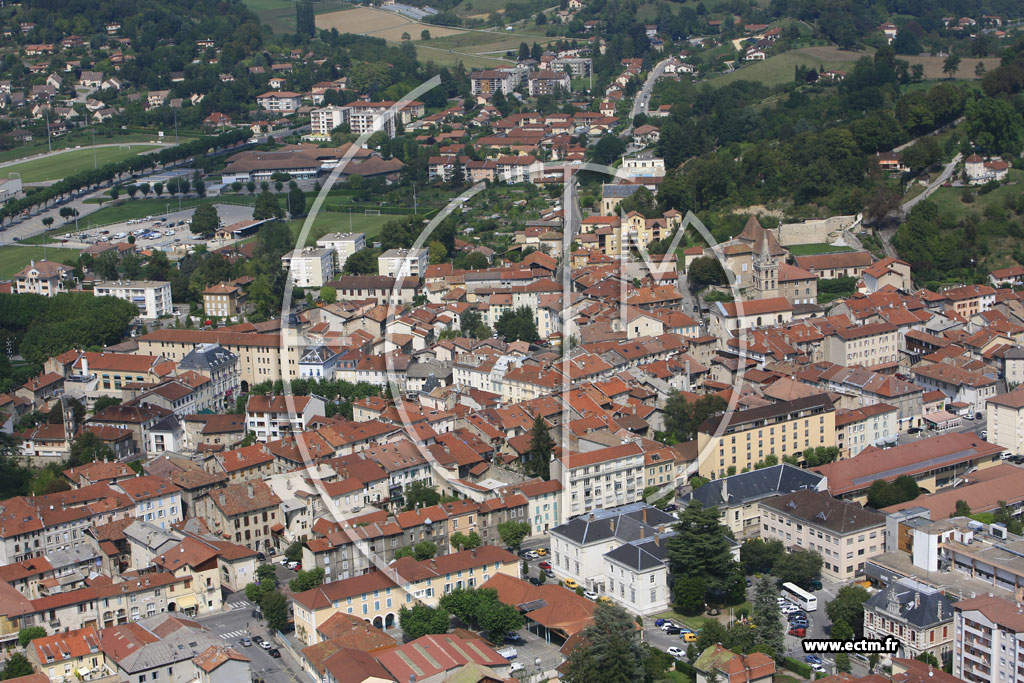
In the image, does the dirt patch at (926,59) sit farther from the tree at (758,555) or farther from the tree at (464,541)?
the tree at (464,541)

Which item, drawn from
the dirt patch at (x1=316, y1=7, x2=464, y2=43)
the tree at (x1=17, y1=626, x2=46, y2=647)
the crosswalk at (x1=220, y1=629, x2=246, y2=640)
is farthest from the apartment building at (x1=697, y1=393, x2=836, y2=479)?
the dirt patch at (x1=316, y1=7, x2=464, y2=43)

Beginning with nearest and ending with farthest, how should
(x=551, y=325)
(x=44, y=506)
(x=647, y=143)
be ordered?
1. (x=44, y=506)
2. (x=551, y=325)
3. (x=647, y=143)

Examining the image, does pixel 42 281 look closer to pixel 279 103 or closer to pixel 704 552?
pixel 704 552

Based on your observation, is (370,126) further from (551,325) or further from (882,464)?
(882,464)

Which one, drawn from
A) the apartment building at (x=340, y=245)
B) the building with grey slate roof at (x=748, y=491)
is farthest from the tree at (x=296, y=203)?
the building with grey slate roof at (x=748, y=491)

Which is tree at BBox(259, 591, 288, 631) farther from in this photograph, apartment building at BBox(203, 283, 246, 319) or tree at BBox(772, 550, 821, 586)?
apartment building at BBox(203, 283, 246, 319)

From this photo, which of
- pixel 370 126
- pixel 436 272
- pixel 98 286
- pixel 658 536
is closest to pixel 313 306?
pixel 436 272
